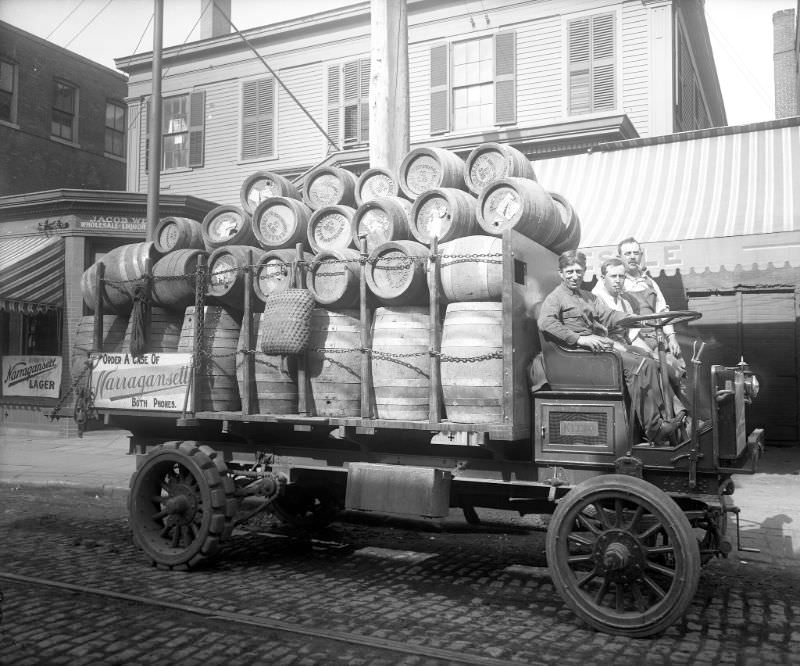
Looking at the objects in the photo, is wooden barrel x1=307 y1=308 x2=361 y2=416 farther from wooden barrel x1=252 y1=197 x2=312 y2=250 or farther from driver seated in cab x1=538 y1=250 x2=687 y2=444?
driver seated in cab x1=538 y1=250 x2=687 y2=444

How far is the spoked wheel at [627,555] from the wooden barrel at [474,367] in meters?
0.74

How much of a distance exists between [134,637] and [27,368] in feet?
41.9

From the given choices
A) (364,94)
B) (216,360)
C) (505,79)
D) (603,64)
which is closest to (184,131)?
(364,94)

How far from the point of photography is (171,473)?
5895 mm

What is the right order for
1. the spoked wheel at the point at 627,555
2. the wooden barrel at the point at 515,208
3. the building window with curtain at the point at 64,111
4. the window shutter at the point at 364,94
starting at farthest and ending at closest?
the building window with curtain at the point at 64,111 → the window shutter at the point at 364,94 → the wooden barrel at the point at 515,208 → the spoked wheel at the point at 627,555

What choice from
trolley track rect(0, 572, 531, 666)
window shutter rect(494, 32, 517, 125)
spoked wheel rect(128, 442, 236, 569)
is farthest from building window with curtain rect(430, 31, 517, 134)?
trolley track rect(0, 572, 531, 666)

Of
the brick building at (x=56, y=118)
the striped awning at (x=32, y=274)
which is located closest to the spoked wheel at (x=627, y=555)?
the striped awning at (x=32, y=274)

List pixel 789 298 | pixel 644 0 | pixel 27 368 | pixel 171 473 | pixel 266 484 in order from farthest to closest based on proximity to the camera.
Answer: pixel 27 368, pixel 644 0, pixel 789 298, pixel 171 473, pixel 266 484

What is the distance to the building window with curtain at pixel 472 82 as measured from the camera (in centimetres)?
1489

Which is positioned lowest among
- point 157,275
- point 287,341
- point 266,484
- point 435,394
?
point 266,484

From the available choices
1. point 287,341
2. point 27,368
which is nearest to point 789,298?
point 287,341

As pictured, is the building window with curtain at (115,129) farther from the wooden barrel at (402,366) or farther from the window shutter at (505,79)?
the wooden barrel at (402,366)

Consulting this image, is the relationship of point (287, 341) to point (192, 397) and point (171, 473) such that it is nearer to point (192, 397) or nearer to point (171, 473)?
point (192, 397)

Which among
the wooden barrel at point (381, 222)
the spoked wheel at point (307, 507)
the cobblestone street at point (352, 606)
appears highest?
the wooden barrel at point (381, 222)
